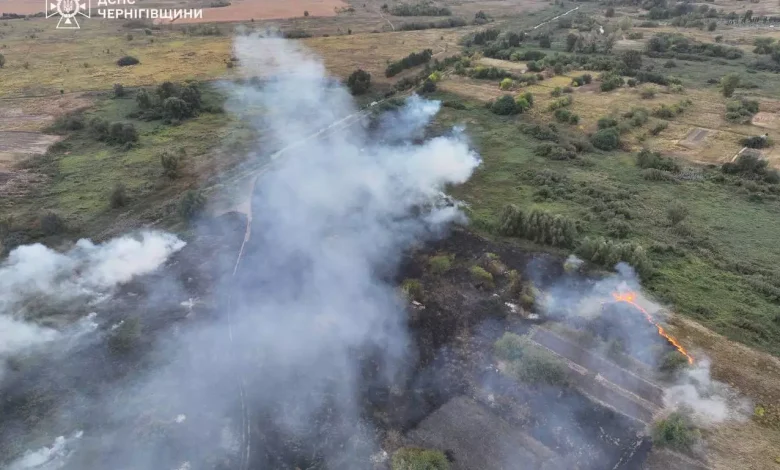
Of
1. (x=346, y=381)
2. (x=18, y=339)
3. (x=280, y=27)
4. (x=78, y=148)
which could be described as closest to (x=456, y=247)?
(x=346, y=381)

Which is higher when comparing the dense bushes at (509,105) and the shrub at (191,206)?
the dense bushes at (509,105)

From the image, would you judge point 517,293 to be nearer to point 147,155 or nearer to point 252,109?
point 147,155

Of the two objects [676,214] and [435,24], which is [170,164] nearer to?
[676,214]

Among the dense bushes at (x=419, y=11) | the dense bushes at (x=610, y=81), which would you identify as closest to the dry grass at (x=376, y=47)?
the dense bushes at (x=419, y=11)

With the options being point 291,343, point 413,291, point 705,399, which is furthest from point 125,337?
point 705,399

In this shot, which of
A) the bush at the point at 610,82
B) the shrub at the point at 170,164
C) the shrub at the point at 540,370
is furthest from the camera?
the bush at the point at 610,82

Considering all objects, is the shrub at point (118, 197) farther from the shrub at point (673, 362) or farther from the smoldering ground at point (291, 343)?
the shrub at point (673, 362)
